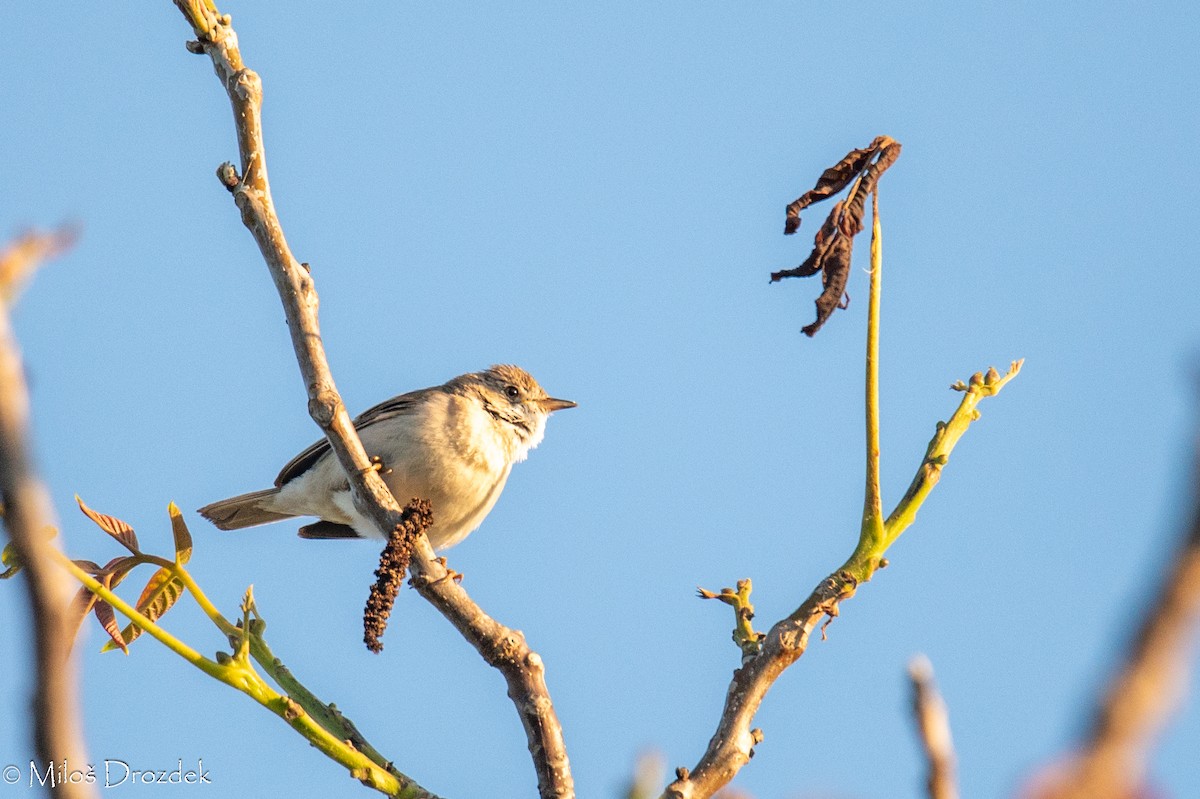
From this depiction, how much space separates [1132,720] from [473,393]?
8.11 meters

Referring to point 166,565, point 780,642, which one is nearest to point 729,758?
point 780,642

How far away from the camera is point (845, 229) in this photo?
12.7 feet

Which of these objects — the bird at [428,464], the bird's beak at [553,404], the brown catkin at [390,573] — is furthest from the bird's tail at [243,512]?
the brown catkin at [390,573]

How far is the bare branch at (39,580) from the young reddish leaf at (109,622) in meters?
2.87

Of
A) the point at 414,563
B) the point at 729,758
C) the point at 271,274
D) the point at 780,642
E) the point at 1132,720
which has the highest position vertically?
the point at 271,274

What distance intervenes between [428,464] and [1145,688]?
692 cm

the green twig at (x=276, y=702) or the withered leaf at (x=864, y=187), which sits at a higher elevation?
the withered leaf at (x=864, y=187)

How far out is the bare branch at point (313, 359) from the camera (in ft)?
13.8

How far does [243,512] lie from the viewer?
8.54 metres

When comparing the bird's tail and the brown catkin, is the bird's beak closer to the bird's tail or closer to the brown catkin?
the bird's tail

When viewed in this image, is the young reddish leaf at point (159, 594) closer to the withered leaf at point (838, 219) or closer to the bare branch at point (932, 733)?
the withered leaf at point (838, 219)

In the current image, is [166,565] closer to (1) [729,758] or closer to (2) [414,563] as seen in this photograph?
(2) [414,563]

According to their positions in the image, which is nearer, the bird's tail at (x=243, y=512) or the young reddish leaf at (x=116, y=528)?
the young reddish leaf at (x=116, y=528)

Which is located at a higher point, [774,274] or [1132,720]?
[774,274]
